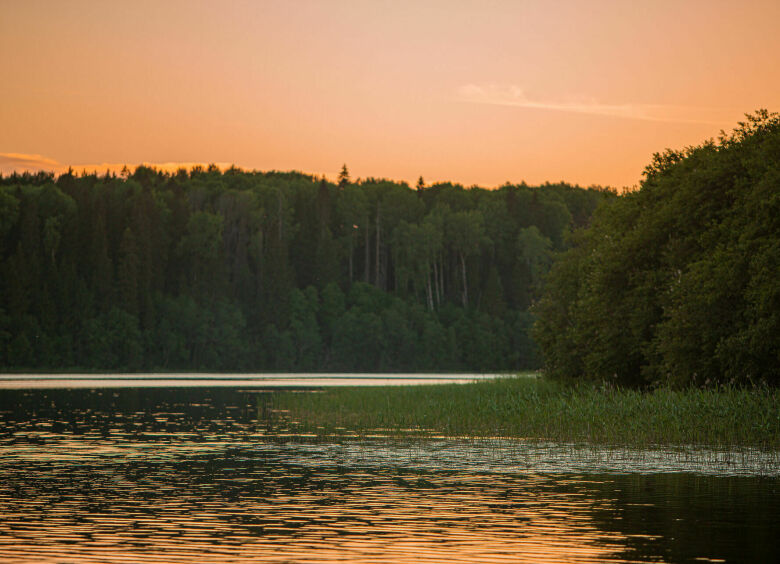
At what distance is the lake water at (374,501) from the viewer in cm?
2070

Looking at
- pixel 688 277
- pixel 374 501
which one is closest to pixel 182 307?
pixel 688 277

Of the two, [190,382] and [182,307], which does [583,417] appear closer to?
[190,382]

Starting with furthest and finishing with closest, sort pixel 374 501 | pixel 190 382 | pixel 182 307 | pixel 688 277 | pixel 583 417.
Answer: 1. pixel 182 307
2. pixel 190 382
3. pixel 688 277
4. pixel 583 417
5. pixel 374 501

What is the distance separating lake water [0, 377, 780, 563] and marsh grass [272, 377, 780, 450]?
2952mm

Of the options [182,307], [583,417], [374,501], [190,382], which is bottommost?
[190,382]

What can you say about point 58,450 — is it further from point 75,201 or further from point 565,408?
point 75,201

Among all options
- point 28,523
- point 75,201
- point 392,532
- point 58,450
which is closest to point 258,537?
point 392,532

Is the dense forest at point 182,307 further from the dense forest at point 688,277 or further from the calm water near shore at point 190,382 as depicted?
the dense forest at point 688,277

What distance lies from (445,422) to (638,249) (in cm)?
1800

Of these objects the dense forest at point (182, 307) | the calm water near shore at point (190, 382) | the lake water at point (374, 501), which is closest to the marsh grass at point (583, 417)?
the lake water at point (374, 501)

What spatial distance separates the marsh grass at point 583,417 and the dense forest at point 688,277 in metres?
3.26

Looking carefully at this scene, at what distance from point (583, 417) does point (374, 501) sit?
20.3 metres

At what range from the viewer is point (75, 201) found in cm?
18388

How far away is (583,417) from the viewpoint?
4591 cm
